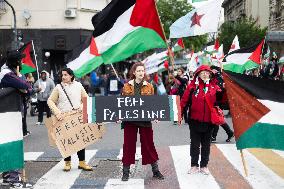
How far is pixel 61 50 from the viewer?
39375mm

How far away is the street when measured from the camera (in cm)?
778

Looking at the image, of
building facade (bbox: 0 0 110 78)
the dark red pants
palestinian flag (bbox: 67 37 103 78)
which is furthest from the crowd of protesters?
building facade (bbox: 0 0 110 78)

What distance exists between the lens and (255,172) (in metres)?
8.52

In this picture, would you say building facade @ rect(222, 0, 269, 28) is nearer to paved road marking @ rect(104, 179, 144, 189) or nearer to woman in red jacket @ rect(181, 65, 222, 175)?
woman in red jacket @ rect(181, 65, 222, 175)

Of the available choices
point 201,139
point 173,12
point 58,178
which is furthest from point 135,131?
point 173,12

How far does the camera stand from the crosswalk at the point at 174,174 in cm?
771

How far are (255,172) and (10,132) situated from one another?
3.74 meters

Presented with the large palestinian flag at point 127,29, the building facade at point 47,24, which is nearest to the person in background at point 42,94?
the large palestinian flag at point 127,29

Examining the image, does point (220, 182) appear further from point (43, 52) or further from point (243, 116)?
point (43, 52)

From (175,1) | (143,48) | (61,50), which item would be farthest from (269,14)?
(143,48)

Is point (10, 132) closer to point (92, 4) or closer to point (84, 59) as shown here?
point (84, 59)

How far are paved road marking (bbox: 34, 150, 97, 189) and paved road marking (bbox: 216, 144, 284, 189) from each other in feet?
8.40

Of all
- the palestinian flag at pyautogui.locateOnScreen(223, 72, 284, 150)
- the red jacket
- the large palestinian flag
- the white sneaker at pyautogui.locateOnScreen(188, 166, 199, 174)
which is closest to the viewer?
the palestinian flag at pyautogui.locateOnScreen(223, 72, 284, 150)

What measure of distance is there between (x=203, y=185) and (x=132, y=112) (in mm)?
1409
